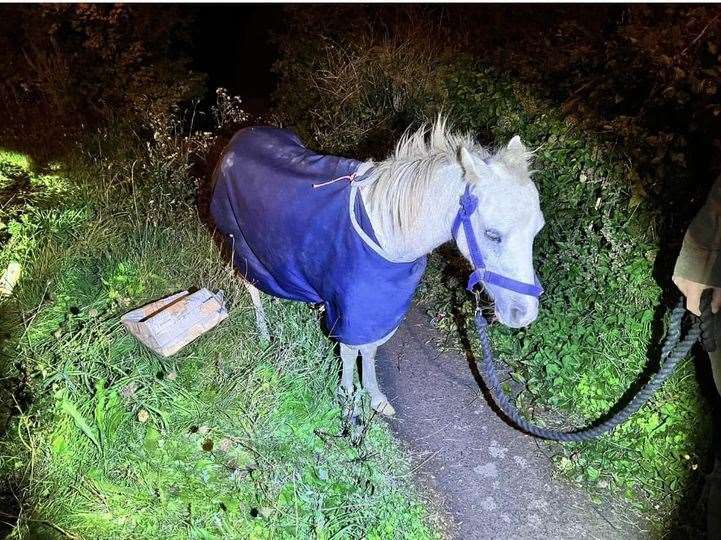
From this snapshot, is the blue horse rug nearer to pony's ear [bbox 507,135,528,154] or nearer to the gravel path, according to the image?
pony's ear [bbox 507,135,528,154]

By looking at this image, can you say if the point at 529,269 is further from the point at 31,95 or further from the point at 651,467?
the point at 31,95

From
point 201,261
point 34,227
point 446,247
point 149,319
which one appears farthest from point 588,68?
point 34,227

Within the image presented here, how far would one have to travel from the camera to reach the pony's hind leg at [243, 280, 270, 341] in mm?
3783

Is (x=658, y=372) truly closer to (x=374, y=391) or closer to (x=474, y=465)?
(x=474, y=465)

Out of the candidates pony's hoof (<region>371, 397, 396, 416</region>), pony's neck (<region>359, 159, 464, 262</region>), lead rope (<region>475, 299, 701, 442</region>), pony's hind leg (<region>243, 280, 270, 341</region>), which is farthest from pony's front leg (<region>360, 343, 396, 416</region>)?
pony's neck (<region>359, 159, 464, 262</region>)

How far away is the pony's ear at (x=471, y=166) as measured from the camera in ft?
7.48

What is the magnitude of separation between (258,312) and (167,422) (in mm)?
1075

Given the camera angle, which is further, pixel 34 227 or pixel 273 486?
pixel 34 227

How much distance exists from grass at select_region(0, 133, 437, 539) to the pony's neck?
124cm

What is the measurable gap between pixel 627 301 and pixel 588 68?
207 centimetres

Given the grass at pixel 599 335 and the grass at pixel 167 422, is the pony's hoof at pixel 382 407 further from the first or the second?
the grass at pixel 599 335

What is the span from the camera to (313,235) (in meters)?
2.89

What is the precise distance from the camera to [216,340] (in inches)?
141

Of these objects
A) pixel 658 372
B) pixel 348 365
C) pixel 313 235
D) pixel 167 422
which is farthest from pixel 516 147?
pixel 167 422
